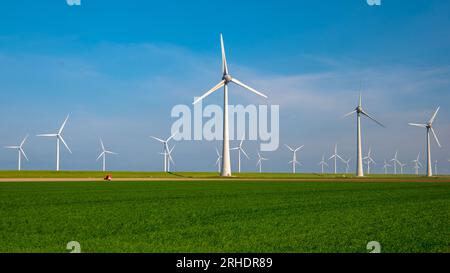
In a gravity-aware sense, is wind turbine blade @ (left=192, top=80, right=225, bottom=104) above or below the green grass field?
above

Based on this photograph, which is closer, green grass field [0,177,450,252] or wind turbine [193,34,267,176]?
green grass field [0,177,450,252]

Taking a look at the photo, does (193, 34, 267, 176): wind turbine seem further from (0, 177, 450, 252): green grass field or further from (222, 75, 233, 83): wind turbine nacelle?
(0, 177, 450, 252): green grass field

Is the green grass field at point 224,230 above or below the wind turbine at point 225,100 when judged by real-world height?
below

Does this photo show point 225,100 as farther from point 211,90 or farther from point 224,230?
point 224,230

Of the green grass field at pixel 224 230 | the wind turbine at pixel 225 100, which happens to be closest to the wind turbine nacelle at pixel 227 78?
the wind turbine at pixel 225 100

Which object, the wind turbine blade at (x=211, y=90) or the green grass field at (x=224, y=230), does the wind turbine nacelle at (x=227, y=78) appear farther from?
the green grass field at (x=224, y=230)

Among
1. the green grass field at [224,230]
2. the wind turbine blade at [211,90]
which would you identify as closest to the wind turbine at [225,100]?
the wind turbine blade at [211,90]

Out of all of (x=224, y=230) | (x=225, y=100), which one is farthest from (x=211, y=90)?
(x=224, y=230)

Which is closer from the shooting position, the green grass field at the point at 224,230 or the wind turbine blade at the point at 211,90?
the green grass field at the point at 224,230

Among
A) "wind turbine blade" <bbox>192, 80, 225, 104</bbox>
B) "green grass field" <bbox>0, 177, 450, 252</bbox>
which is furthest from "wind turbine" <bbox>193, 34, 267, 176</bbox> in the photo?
"green grass field" <bbox>0, 177, 450, 252</bbox>
